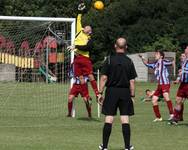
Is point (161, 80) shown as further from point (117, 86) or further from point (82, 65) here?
point (117, 86)

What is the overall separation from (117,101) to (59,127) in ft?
14.6

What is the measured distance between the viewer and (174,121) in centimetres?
1797

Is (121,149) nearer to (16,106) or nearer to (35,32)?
(35,32)

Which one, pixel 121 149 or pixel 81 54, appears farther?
pixel 81 54

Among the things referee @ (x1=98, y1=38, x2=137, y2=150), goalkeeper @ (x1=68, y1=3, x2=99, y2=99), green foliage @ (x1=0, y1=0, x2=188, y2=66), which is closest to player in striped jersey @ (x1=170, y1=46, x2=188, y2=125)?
goalkeeper @ (x1=68, y1=3, x2=99, y2=99)

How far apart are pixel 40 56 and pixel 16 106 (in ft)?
11.3

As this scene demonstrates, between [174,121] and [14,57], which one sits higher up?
[14,57]

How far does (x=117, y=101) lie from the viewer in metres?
12.5

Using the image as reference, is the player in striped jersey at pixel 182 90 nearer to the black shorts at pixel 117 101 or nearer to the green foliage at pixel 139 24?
the black shorts at pixel 117 101

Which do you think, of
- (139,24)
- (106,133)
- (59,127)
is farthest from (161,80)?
(139,24)

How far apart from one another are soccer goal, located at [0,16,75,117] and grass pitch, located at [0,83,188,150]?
0.17ft

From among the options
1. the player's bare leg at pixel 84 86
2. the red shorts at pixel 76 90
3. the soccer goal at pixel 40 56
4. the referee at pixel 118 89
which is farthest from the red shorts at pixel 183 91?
the referee at pixel 118 89

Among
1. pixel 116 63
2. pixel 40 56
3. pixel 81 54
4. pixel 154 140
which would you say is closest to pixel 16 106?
pixel 40 56

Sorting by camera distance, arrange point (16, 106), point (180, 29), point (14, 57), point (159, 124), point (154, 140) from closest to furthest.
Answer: point (154, 140)
point (159, 124)
point (14, 57)
point (16, 106)
point (180, 29)
